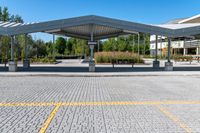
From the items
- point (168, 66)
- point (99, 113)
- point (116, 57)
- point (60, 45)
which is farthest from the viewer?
point (60, 45)

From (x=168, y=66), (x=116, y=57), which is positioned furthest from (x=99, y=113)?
(x=116, y=57)

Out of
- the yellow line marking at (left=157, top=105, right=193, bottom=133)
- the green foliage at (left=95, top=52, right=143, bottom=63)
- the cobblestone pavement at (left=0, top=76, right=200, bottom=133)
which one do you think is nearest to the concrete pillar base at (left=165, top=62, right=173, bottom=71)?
the cobblestone pavement at (left=0, top=76, right=200, bottom=133)

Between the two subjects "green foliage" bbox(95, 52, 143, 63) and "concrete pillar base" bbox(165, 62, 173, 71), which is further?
"green foliage" bbox(95, 52, 143, 63)

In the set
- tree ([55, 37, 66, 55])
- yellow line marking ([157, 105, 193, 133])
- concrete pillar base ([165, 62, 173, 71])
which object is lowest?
yellow line marking ([157, 105, 193, 133])

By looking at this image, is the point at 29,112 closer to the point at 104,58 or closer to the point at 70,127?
the point at 70,127

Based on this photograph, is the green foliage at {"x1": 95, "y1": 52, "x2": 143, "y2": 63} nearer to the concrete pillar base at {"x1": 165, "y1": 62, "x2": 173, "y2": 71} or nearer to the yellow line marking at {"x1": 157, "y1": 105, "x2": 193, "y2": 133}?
the concrete pillar base at {"x1": 165, "y1": 62, "x2": 173, "y2": 71}

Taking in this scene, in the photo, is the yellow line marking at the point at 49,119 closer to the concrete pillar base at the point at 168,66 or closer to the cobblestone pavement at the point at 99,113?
the cobblestone pavement at the point at 99,113

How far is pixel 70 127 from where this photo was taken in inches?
244

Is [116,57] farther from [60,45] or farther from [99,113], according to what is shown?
[60,45]

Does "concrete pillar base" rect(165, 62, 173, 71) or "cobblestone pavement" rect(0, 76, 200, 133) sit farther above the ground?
"concrete pillar base" rect(165, 62, 173, 71)

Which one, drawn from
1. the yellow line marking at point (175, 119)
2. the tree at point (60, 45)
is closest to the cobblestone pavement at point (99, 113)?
the yellow line marking at point (175, 119)

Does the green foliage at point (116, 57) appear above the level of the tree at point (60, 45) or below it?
below

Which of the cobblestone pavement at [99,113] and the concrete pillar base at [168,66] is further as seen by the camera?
the concrete pillar base at [168,66]

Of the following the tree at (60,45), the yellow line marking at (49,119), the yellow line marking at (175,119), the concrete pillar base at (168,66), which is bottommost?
the yellow line marking at (175,119)
